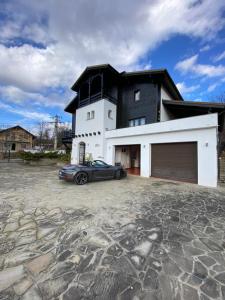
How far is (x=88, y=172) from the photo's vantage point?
8.55 meters

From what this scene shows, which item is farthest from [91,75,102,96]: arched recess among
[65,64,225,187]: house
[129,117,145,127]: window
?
[129,117,145,127]: window

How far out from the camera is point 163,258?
254 centimetres

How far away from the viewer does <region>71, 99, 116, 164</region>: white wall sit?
47.0 feet

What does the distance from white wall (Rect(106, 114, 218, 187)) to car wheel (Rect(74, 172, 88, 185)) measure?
4.83 meters

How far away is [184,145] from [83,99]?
13269 millimetres

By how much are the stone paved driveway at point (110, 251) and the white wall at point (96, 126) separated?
9.80 m

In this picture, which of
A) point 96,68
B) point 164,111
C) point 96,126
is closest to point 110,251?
point 96,126

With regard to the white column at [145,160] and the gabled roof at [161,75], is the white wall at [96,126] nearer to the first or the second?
the gabled roof at [161,75]

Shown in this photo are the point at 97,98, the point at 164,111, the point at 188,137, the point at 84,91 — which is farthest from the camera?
the point at 84,91

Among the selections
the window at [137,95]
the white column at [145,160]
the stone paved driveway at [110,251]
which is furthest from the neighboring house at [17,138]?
the stone paved driveway at [110,251]

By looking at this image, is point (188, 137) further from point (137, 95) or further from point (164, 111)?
point (137, 95)

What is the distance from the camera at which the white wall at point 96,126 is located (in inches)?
563

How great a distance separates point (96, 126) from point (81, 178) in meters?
7.72

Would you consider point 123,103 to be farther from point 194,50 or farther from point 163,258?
point 163,258
